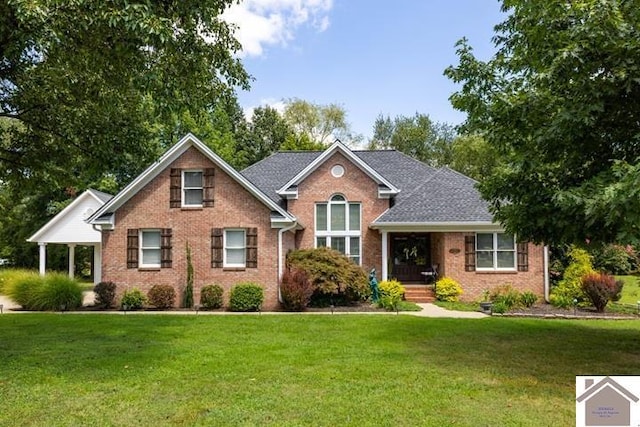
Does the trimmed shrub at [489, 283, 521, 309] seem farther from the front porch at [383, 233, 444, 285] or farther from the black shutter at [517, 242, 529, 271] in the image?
the front porch at [383, 233, 444, 285]

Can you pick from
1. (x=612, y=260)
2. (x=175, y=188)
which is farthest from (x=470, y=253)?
(x=175, y=188)

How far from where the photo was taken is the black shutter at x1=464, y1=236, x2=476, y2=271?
18906 mm

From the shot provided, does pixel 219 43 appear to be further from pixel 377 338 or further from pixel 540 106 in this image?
pixel 377 338

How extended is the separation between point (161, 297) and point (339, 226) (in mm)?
7798

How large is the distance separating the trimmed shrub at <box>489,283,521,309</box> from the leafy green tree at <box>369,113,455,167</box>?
34.3m

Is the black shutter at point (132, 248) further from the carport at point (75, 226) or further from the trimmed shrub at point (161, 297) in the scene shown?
the carport at point (75, 226)

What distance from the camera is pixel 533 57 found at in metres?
8.45

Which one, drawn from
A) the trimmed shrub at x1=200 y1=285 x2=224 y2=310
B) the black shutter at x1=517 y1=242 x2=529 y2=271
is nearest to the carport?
the trimmed shrub at x1=200 y1=285 x2=224 y2=310

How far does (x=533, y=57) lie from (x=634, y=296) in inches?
686

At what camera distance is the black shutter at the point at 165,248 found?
701 inches

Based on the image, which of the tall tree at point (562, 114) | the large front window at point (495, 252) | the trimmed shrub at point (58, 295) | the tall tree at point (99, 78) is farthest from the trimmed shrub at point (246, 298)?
the tall tree at point (562, 114)

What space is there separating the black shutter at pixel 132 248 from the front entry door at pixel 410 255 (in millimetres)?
10717

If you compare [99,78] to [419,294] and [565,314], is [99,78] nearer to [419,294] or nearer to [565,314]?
[419,294]

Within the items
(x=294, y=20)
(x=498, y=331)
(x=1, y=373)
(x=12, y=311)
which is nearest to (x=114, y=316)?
(x=12, y=311)
